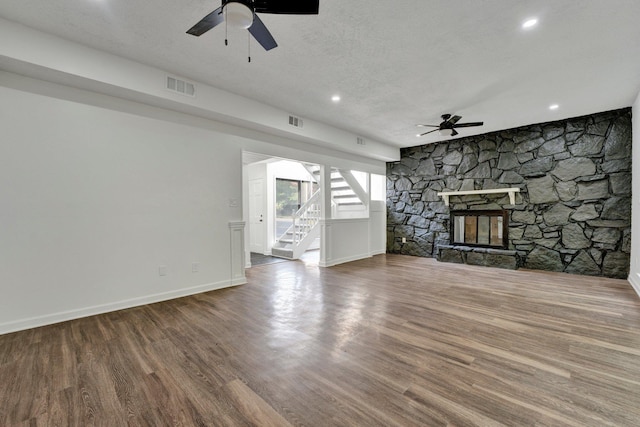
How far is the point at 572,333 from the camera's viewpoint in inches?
105

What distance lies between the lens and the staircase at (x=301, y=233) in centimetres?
702

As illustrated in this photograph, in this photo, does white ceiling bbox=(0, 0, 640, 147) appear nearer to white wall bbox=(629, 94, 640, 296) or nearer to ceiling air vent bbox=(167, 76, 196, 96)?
ceiling air vent bbox=(167, 76, 196, 96)

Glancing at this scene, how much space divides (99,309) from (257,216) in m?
4.80

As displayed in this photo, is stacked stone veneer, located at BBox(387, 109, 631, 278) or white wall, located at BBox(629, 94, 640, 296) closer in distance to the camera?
white wall, located at BBox(629, 94, 640, 296)

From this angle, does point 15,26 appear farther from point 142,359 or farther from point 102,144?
point 142,359

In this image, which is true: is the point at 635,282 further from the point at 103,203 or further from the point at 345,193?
the point at 103,203

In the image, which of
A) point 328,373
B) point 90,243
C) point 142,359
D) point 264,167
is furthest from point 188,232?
point 264,167

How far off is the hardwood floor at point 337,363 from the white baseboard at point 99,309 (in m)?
0.11

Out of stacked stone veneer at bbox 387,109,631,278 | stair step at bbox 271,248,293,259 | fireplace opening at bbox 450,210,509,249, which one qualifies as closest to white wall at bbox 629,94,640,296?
stacked stone veneer at bbox 387,109,631,278

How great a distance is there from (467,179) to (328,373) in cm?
573

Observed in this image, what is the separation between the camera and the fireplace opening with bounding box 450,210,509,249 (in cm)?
Answer: 589

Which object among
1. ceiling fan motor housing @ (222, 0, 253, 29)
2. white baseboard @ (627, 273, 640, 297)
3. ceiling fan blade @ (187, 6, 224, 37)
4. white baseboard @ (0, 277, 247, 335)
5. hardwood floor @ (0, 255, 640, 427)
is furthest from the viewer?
white baseboard @ (627, 273, 640, 297)

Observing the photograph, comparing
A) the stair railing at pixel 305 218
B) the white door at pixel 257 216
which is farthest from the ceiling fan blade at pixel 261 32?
the white door at pixel 257 216

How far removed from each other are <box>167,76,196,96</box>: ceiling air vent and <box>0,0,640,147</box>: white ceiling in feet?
0.38
